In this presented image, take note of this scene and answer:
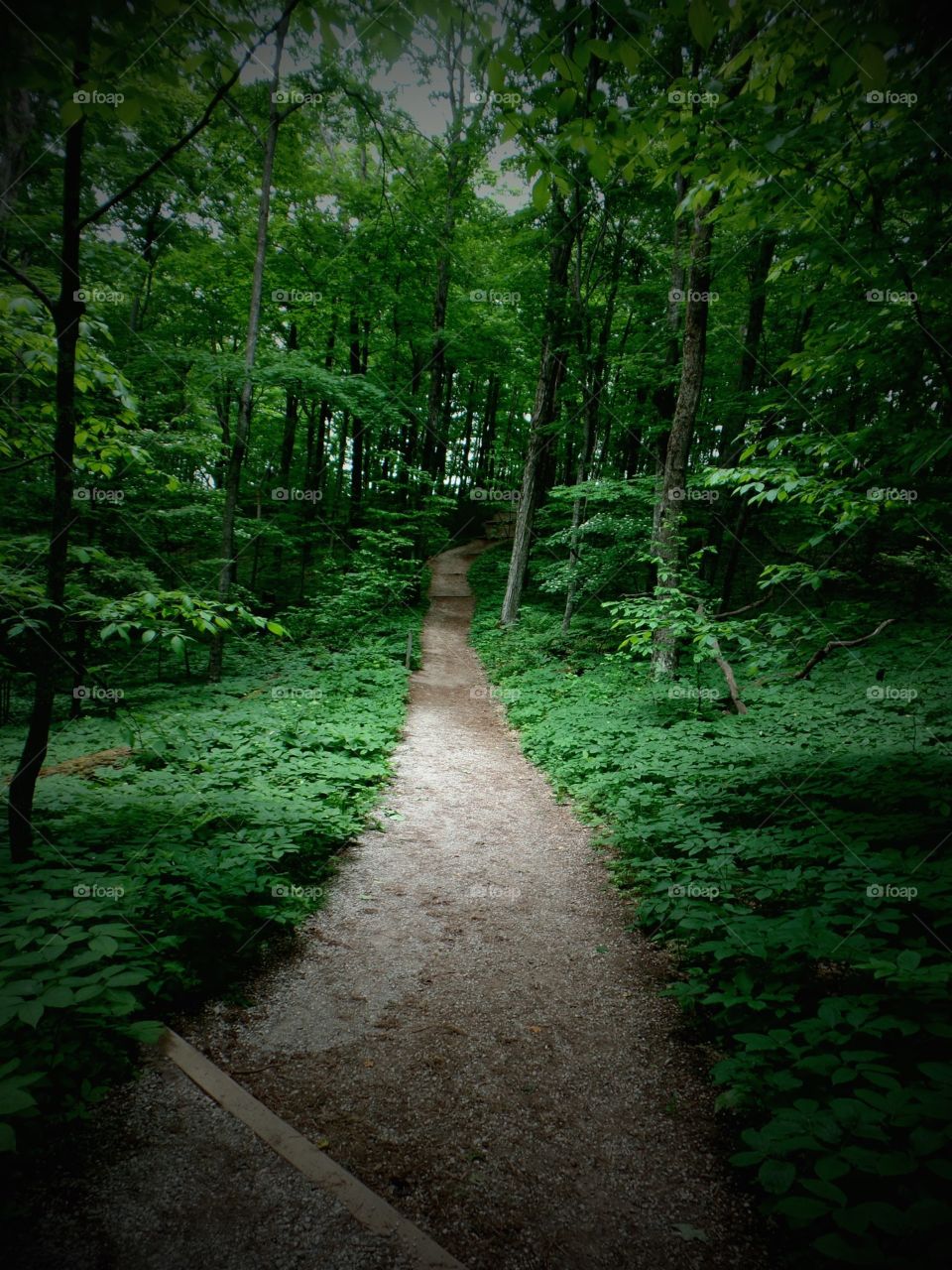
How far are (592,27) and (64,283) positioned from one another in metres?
3.27

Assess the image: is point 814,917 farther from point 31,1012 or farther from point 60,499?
point 60,499

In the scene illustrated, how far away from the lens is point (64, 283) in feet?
10.8

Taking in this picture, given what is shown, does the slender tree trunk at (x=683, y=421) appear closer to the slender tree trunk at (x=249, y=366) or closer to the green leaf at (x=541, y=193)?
the green leaf at (x=541, y=193)

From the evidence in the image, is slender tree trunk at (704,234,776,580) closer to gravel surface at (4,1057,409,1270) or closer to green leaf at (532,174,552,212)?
green leaf at (532,174,552,212)

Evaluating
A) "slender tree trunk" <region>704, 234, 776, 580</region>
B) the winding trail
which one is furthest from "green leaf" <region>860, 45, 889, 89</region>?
"slender tree trunk" <region>704, 234, 776, 580</region>

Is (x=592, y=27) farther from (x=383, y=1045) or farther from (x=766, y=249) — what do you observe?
(x=766, y=249)

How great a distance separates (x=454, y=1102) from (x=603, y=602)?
5.29 meters

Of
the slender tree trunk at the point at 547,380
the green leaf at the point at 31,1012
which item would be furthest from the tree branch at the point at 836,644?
the slender tree trunk at the point at 547,380

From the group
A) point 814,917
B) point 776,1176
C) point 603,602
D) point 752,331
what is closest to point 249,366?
point 603,602

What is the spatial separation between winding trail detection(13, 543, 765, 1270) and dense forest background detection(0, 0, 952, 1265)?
289 mm

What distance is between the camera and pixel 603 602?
682 centimetres

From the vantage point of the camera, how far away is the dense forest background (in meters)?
2.04

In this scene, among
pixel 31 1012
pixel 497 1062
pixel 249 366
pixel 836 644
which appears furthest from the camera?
pixel 249 366

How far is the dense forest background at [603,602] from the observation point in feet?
6.70
